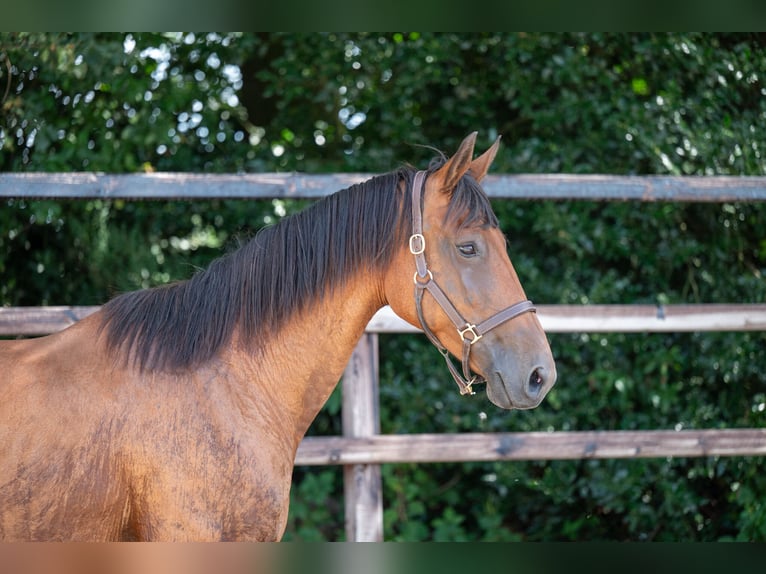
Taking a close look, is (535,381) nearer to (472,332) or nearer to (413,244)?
(472,332)

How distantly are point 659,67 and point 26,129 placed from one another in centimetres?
438

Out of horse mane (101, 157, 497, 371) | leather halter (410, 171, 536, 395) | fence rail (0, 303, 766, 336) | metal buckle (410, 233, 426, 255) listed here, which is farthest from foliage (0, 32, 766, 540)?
metal buckle (410, 233, 426, 255)

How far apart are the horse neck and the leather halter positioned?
6.7 inches

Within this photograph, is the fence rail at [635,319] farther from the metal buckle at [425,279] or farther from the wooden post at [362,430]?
the metal buckle at [425,279]

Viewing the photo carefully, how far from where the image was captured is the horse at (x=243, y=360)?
2293mm

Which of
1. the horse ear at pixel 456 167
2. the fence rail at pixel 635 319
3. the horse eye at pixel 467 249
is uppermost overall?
the horse ear at pixel 456 167

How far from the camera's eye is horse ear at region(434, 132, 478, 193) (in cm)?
239

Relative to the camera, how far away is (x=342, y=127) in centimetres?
602

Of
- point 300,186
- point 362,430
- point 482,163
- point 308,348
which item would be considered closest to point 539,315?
point 362,430

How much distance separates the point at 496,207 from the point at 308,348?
3400 millimetres

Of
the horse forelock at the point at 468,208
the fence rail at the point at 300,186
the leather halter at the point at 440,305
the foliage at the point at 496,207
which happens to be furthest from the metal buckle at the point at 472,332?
the foliage at the point at 496,207

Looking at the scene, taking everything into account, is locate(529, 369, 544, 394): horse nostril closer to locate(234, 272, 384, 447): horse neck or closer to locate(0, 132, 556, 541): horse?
locate(0, 132, 556, 541): horse

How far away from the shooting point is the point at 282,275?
8.35 ft

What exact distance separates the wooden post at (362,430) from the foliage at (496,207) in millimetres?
1063
